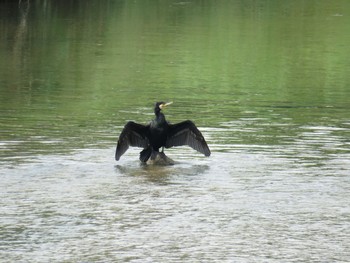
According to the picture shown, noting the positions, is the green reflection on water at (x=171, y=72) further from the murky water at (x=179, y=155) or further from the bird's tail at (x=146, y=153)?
the bird's tail at (x=146, y=153)

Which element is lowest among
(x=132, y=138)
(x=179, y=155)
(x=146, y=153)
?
(x=179, y=155)

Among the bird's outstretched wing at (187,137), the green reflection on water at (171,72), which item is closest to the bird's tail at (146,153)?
the bird's outstretched wing at (187,137)

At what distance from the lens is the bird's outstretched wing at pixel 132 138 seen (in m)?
17.0

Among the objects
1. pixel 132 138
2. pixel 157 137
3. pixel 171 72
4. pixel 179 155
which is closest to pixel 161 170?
pixel 157 137

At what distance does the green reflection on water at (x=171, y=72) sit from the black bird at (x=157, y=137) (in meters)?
1.54

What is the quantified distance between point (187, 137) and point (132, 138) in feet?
2.58

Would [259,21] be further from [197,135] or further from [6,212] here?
[6,212]

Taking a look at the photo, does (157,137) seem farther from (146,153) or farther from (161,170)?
(161,170)

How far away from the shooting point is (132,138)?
17.1 metres

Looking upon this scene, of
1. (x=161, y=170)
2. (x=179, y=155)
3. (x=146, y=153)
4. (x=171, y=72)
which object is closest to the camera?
(x=161, y=170)

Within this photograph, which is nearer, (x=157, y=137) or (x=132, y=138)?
(x=157, y=137)

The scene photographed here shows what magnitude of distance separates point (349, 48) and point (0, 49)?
11.5m

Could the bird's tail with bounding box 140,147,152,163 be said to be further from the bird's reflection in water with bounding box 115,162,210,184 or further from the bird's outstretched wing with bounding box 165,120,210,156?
the bird's outstretched wing with bounding box 165,120,210,156

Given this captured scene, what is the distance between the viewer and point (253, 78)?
100 ft
